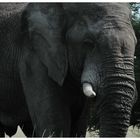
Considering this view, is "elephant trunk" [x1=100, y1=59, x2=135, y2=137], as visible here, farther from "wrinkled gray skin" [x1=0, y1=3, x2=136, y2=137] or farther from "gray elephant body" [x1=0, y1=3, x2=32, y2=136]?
"gray elephant body" [x1=0, y1=3, x2=32, y2=136]

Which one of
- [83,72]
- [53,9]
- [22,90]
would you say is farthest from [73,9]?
[22,90]

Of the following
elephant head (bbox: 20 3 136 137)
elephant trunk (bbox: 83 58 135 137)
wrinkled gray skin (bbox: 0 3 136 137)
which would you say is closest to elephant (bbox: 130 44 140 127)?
wrinkled gray skin (bbox: 0 3 136 137)

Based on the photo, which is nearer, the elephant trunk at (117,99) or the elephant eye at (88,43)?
the elephant trunk at (117,99)

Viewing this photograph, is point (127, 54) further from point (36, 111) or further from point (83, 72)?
point (36, 111)

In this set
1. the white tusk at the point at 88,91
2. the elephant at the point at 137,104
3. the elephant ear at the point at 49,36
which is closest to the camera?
the white tusk at the point at 88,91

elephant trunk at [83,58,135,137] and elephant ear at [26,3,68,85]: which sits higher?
elephant ear at [26,3,68,85]

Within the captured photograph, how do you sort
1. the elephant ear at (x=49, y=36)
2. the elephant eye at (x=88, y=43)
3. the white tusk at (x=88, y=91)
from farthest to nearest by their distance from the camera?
the elephant ear at (x=49, y=36), the elephant eye at (x=88, y=43), the white tusk at (x=88, y=91)

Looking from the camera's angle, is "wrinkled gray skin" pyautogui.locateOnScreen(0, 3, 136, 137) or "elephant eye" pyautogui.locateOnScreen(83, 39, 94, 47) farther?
"elephant eye" pyautogui.locateOnScreen(83, 39, 94, 47)

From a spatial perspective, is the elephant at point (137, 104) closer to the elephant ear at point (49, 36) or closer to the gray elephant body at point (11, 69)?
the gray elephant body at point (11, 69)

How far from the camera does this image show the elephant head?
20.7ft

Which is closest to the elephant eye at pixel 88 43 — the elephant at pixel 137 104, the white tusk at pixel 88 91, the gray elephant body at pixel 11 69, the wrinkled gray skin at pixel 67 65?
the wrinkled gray skin at pixel 67 65

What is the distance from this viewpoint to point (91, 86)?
21.0 feet

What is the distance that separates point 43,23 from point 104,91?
3.61ft

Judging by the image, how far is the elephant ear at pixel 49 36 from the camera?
22.5 ft
